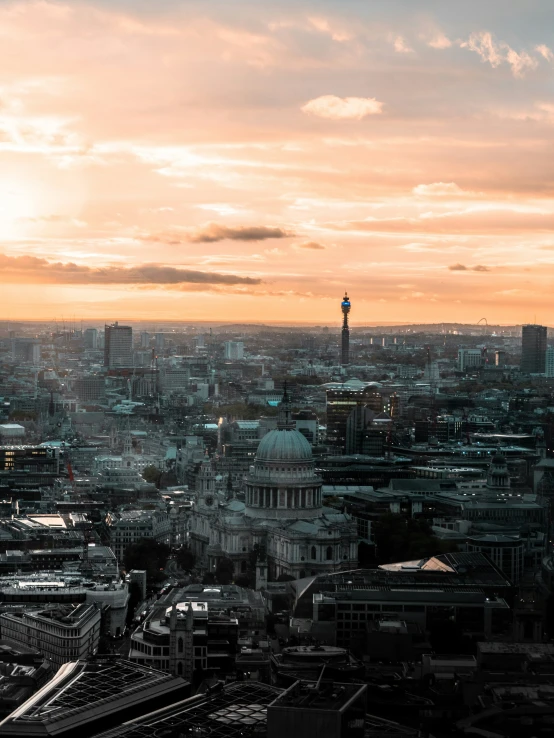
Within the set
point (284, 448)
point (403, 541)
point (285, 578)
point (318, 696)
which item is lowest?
point (285, 578)

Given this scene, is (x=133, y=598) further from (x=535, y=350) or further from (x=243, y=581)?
(x=535, y=350)

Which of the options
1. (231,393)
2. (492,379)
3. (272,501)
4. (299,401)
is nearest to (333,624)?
(272,501)

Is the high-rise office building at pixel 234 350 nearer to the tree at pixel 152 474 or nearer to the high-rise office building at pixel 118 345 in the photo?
the high-rise office building at pixel 118 345

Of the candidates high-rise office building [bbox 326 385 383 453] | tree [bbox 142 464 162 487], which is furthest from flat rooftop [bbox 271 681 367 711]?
high-rise office building [bbox 326 385 383 453]

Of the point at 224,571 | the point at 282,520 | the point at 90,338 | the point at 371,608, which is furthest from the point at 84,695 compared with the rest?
the point at 90,338

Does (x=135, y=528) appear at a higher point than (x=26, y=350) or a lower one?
lower

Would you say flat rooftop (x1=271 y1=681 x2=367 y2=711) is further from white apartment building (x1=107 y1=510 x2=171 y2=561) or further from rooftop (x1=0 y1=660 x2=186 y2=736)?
white apartment building (x1=107 y1=510 x2=171 y2=561)

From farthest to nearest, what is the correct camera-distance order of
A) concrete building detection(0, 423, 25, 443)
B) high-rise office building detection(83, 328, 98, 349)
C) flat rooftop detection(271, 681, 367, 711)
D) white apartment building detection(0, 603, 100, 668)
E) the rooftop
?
high-rise office building detection(83, 328, 98, 349) → concrete building detection(0, 423, 25, 443) → white apartment building detection(0, 603, 100, 668) → the rooftop → flat rooftop detection(271, 681, 367, 711)
